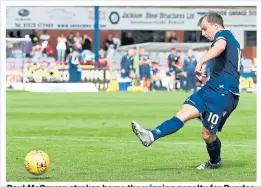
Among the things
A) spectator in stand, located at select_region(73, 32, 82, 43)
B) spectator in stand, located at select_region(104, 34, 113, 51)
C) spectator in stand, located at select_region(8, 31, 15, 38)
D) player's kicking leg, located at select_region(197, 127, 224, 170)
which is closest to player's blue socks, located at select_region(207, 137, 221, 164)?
player's kicking leg, located at select_region(197, 127, 224, 170)

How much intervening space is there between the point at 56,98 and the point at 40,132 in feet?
45.0

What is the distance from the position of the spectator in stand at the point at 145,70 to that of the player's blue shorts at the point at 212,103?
98.0 feet

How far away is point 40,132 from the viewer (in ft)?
63.2

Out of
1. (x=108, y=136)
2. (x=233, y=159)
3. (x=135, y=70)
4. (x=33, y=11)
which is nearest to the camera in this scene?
(x=233, y=159)

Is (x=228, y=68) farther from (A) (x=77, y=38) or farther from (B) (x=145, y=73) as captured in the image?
(A) (x=77, y=38)

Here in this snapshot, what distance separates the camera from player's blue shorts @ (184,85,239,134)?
41.9 ft

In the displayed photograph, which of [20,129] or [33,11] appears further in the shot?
[33,11]

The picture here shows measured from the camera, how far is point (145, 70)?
142ft

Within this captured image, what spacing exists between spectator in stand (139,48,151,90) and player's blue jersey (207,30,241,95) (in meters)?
29.8

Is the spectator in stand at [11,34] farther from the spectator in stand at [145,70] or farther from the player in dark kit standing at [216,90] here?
the player in dark kit standing at [216,90]

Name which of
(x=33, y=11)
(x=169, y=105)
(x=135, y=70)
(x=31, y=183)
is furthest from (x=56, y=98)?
(x=31, y=183)

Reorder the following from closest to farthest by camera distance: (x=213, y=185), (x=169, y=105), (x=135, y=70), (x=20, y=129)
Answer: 1. (x=213, y=185)
2. (x=20, y=129)
3. (x=169, y=105)
4. (x=135, y=70)

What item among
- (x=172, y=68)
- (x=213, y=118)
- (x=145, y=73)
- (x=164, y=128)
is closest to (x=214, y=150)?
(x=213, y=118)

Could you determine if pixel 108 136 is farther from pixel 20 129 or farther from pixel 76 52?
pixel 76 52
